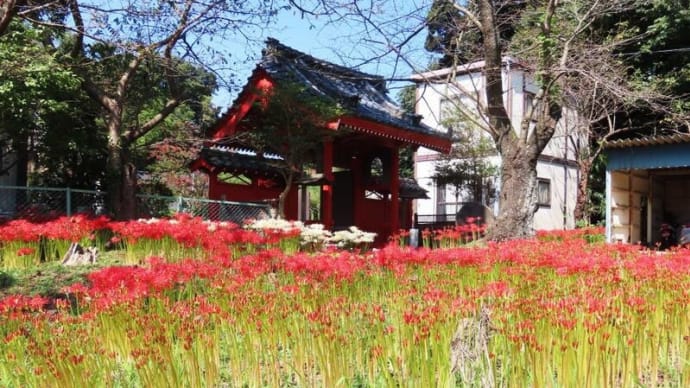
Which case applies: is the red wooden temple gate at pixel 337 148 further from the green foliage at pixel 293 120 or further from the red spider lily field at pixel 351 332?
the red spider lily field at pixel 351 332

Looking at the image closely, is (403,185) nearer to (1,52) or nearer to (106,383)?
(1,52)

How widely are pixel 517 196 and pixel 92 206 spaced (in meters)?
8.46

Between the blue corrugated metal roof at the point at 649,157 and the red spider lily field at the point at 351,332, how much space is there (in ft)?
28.7

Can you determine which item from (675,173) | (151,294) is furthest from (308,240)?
(675,173)

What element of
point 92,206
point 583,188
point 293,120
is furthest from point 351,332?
point 583,188

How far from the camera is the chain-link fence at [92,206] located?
1047cm

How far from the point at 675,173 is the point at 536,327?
1571cm

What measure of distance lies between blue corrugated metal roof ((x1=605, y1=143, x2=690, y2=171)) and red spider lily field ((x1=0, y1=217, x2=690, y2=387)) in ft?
28.7

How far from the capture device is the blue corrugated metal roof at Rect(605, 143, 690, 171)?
11793mm

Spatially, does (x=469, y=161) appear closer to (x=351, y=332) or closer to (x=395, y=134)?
(x=395, y=134)

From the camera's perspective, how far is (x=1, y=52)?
29.9 feet

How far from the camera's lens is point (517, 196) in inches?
391

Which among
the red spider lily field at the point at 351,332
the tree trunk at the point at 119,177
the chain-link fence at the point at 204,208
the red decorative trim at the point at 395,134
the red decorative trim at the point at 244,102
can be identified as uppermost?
the red decorative trim at the point at 244,102

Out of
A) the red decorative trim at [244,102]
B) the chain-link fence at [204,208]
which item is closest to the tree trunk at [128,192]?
the chain-link fence at [204,208]
